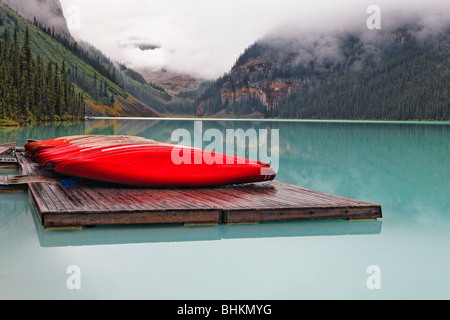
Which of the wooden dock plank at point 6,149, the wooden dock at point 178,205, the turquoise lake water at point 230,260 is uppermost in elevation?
the wooden dock plank at point 6,149

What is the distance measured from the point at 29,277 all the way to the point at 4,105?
61252 millimetres

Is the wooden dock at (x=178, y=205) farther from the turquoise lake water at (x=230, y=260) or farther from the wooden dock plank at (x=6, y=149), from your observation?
the wooden dock plank at (x=6, y=149)

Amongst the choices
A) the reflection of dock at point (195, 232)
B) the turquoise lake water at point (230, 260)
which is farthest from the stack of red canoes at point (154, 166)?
the reflection of dock at point (195, 232)

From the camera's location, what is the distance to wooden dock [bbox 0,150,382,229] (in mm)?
7090

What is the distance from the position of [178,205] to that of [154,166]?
6.09 ft

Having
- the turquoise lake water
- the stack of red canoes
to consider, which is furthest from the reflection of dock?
the stack of red canoes

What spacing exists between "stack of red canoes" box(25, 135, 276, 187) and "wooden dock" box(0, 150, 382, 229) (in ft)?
0.71

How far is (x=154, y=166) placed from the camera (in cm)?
932

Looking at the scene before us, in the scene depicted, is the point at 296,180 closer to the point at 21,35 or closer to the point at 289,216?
the point at 289,216

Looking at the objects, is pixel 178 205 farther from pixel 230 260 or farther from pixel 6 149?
pixel 6 149

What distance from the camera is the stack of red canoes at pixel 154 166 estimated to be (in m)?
9.18

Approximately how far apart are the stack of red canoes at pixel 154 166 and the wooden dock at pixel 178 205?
22 cm

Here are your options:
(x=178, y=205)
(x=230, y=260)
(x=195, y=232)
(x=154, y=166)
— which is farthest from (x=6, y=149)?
(x=230, y=260)
